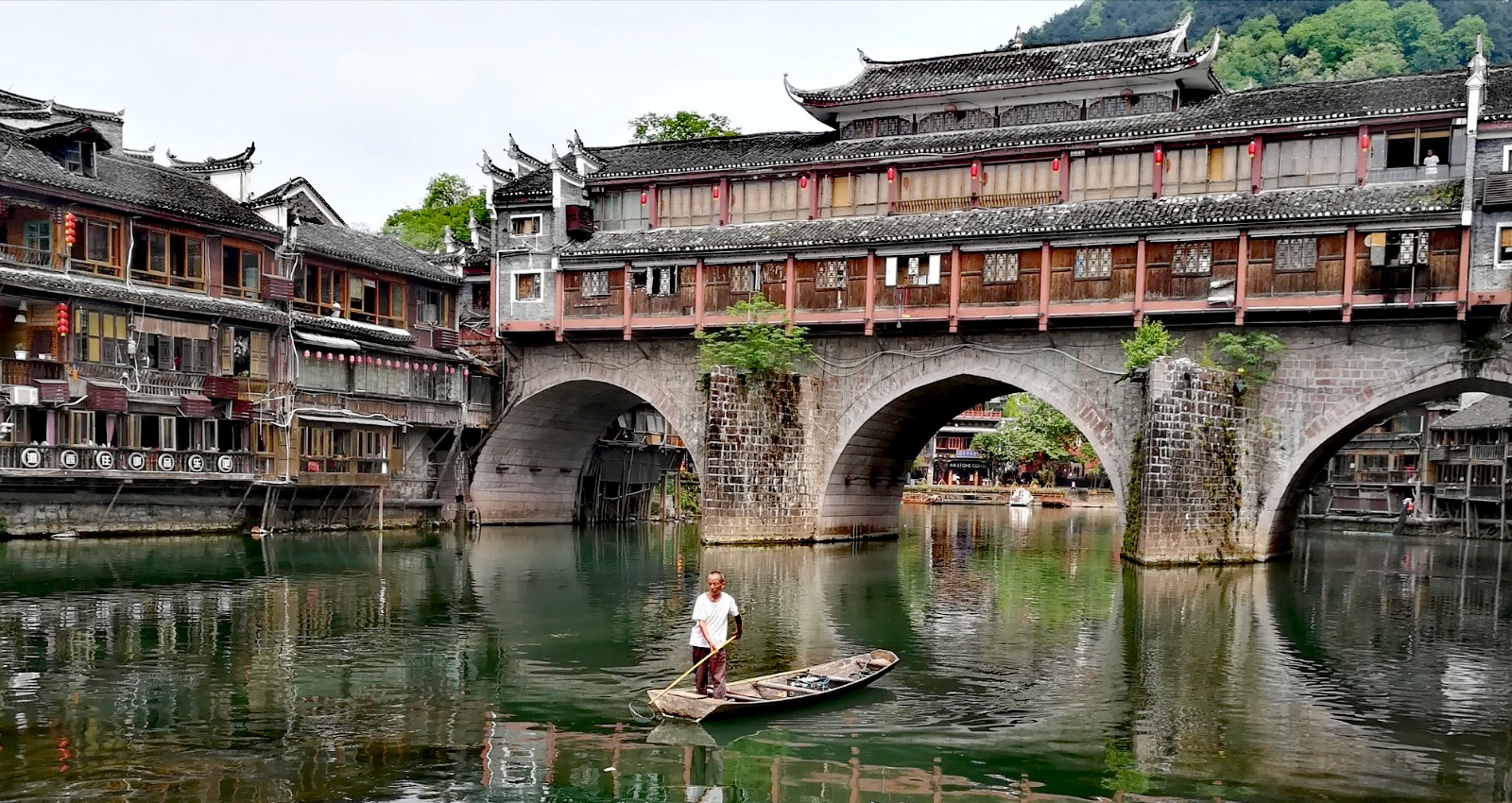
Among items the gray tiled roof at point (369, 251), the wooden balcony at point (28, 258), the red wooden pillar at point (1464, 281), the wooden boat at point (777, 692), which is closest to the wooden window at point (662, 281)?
the gray tiled roof at point (369, 251)

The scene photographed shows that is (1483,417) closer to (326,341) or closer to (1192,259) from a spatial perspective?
(1192,259)

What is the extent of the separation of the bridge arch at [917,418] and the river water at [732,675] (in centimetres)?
459

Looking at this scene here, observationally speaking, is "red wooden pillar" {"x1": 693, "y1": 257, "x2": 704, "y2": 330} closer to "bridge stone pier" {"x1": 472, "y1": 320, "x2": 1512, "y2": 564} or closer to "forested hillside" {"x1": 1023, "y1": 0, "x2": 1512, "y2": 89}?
"bridge stone pier" {"x1": 472, "y1": 320, "x2": 1512, "y2": 564}

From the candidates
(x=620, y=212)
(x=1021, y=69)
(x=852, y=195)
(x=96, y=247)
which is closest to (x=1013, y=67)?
(x=1021, y=69)

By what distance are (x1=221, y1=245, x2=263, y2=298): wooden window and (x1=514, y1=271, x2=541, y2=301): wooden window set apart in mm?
8268

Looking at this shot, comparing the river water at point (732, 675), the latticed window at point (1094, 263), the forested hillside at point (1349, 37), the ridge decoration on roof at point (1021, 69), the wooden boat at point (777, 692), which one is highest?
the forested hillside at point (1349, 37)

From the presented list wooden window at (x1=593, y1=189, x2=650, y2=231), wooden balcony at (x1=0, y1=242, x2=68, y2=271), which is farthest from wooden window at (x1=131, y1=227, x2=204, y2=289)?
wooden window at (x1=593, y1=189, x2=650, y2=231)

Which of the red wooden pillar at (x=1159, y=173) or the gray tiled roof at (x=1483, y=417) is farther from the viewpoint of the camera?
the gray tiled roof at (x=1483, y=417)

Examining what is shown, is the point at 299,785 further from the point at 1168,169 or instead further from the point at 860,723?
the point at 1168,169

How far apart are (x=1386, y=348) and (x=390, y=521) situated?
32350 mm

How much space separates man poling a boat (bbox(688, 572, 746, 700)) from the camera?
1761 cm

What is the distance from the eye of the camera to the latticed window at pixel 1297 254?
36.7m

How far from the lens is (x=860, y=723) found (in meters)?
17.7

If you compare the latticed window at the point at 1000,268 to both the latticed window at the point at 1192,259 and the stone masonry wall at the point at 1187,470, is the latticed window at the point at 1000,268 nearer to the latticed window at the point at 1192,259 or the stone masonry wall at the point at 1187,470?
the latticed window at the point at 1192,259
